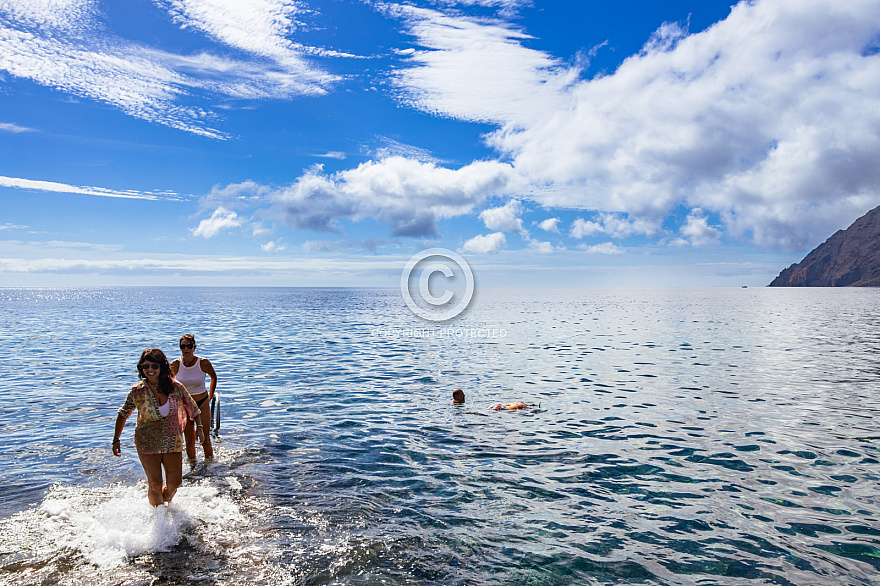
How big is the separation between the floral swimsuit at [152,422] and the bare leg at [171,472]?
15 centimetres

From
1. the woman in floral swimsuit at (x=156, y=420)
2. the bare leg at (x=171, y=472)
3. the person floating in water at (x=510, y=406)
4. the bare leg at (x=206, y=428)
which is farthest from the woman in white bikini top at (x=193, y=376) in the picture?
the person floating in water at (x=510, y=406)

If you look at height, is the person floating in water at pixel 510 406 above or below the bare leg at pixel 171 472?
below

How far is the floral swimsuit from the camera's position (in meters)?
9.26

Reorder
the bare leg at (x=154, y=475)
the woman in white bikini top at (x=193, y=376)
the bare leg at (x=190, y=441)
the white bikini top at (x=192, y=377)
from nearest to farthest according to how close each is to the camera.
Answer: the bare leg at (x=154, y=475) → the bare leg at (x=190, y=441) → the woman in white bikini top at (x=193, y=376) → the white bikini top at (x=192, y=377)

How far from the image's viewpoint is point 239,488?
11.8m

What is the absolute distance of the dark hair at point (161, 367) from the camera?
359 inches

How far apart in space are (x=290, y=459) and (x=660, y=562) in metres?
9.61

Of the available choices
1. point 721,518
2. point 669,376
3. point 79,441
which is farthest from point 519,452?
point 669,376

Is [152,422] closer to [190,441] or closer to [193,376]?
[190,441]

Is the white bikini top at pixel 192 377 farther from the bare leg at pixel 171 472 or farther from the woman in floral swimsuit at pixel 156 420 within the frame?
the bare leg at pixel 171 472

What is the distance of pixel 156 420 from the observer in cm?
936

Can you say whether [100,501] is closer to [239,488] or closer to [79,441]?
[239,488]

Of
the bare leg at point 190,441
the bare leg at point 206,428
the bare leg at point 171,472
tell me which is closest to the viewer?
the bare leg at point 171,472

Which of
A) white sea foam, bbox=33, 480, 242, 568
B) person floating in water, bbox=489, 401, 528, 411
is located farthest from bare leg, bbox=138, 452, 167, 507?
person floating in water, bbox=489, 401, 528, 411
